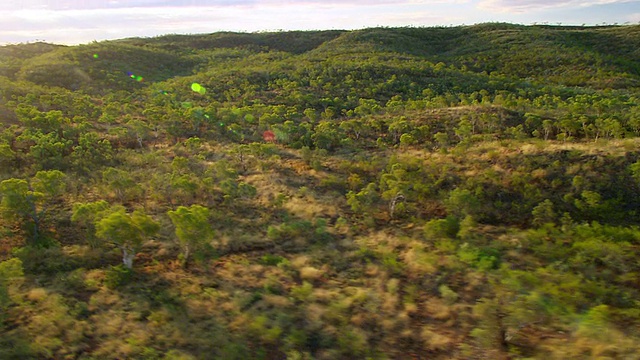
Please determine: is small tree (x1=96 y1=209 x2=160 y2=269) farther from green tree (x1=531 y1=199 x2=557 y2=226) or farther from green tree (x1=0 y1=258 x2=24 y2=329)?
green tree (x1=531 y1=199 x2=557 y2=226)

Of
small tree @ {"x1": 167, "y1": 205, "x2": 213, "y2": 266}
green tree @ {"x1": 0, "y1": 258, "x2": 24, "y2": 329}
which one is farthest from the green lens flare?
green tree @ {"x1": 0, "y1": 258, "x2": 24, "y2": 329}

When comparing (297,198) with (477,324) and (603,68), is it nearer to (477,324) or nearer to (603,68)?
(477,324)

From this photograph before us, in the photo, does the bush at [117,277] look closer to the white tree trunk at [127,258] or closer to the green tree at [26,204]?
the white tree trunk at [127,258]

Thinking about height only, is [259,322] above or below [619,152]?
below

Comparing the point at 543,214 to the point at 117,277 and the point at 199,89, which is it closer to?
the point at 117,277

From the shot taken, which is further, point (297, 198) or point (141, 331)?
point (297, 198)

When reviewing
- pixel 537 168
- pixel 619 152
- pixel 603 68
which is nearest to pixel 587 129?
pixel 619 152

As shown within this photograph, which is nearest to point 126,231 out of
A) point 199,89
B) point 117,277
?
point 117,277
